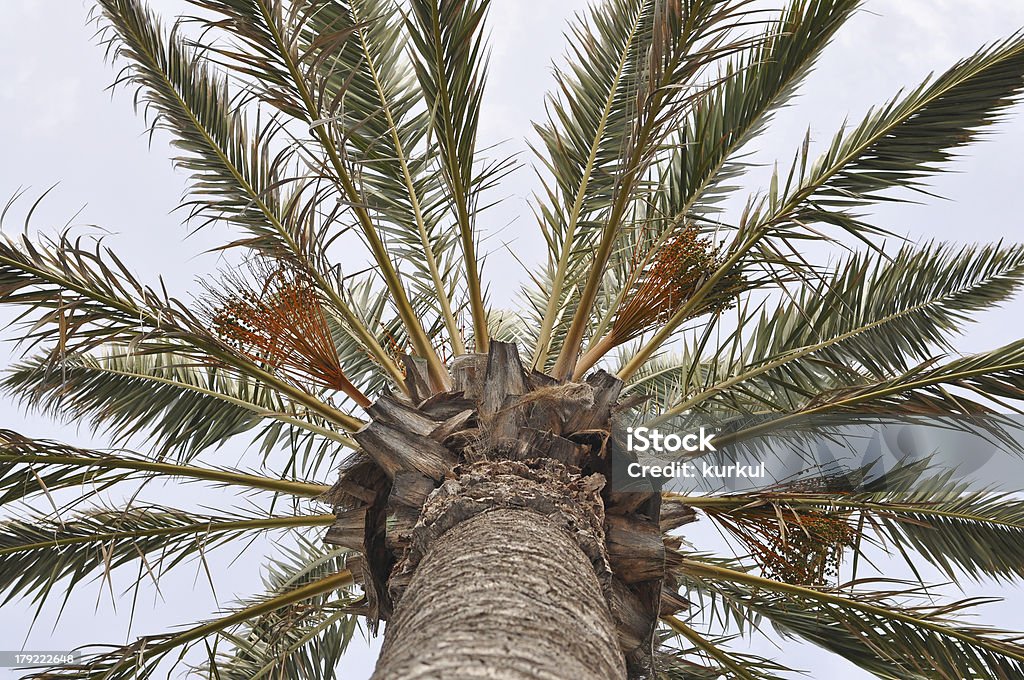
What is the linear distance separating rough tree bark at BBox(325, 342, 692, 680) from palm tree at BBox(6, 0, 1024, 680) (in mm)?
14

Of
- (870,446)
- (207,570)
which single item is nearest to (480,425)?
(207,570)

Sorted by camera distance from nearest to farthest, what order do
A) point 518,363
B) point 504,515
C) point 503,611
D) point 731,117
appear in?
point 503,611
point 504,515
point 518,363
point 731,117

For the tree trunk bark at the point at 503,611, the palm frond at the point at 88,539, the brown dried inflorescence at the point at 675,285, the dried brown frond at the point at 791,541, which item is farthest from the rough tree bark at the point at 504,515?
the palm frond at the point at 88,539

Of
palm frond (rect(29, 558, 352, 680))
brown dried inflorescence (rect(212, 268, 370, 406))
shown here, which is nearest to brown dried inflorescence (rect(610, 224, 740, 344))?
brown dried inflorescence (rect(212, 268, 370, 406))

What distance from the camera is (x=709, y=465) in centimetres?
440

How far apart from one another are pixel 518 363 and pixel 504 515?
0.87 m

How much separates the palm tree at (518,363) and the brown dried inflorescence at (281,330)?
1cm

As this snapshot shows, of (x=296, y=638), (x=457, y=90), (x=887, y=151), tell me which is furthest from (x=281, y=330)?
(x=887, y=151)

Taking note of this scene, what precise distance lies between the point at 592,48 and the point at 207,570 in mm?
3910

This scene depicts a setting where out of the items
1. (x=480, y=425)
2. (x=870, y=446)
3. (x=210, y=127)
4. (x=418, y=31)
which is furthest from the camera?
(x=210, y=127)

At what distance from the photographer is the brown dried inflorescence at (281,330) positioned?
4.25 meters

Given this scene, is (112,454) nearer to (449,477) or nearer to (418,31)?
A: (449,477)

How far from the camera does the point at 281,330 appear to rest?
13.9 ft

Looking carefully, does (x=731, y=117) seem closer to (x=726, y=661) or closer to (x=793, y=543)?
(x=793, y=543)
